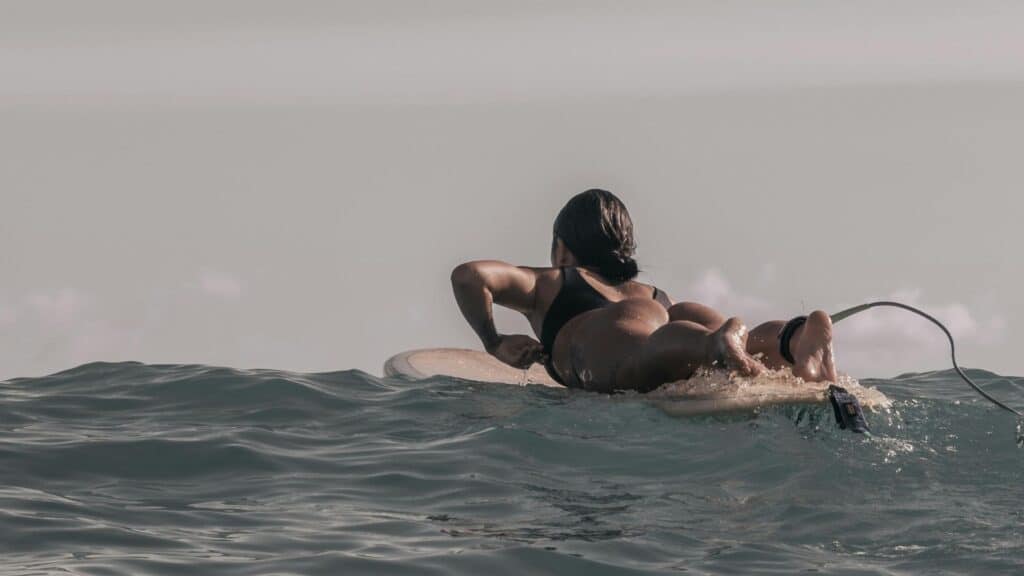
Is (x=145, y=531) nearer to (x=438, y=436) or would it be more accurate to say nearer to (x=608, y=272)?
(x=438, y=436)

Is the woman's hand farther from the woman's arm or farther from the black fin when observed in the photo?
the black fin

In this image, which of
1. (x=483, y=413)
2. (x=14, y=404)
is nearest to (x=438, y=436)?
(x=483, y=413)

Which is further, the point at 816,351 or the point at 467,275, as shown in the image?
the point at 467,275

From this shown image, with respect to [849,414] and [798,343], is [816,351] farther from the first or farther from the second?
[849,414]

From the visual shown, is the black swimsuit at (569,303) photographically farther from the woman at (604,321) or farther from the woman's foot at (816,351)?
the woman's foot at (816,351)

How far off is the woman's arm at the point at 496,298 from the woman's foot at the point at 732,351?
1833mm

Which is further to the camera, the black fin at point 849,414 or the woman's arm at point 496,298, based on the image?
the woman's arm at point 496,298

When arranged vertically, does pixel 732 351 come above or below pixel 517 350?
below

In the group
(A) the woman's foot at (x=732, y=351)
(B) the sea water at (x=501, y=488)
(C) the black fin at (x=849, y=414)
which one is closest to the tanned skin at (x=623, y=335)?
(A) the woman's foot at (x=732, y=351)

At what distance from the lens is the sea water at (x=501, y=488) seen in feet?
20.0

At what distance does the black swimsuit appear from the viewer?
10.2 meters

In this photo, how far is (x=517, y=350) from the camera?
34.0 ft

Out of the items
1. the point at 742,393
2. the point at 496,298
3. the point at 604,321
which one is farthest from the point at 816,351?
the point at 496,298

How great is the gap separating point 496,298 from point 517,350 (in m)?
0.42
